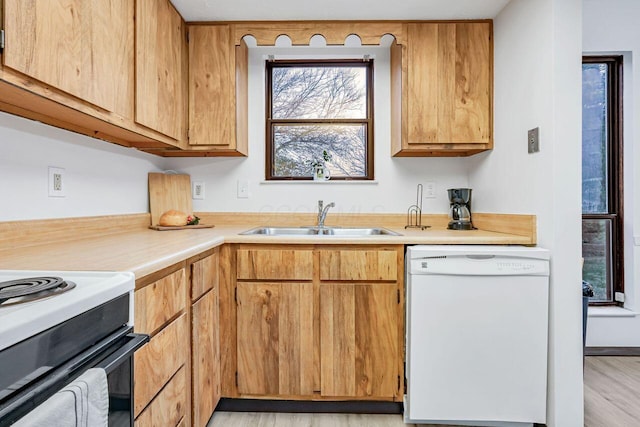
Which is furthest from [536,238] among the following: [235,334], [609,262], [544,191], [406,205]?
[235,334]

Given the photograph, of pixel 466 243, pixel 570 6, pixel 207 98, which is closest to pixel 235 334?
pixel 466 243

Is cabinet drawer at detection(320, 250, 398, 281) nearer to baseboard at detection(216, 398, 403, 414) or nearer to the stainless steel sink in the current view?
the stainless steel sink

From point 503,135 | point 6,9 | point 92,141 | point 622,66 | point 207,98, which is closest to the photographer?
point 6,9

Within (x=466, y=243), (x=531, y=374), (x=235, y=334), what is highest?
(x=466, y=243)

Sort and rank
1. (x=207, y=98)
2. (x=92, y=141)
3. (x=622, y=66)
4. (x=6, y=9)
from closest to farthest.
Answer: (x=6, y=9) → (x=92, y=141) → (x=207, y=98) → (x=622, y=66)

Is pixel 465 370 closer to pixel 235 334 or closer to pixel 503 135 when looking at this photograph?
pixel 235 334

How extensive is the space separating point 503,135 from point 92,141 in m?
2.15

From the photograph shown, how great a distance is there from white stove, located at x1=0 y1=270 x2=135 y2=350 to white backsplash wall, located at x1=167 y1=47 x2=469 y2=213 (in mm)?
1616

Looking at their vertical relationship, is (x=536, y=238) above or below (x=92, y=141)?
below

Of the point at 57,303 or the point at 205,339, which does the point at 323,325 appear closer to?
the point at 205,339

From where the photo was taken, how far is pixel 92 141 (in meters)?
1.69

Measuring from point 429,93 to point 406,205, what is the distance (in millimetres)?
743

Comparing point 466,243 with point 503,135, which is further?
point 503,135

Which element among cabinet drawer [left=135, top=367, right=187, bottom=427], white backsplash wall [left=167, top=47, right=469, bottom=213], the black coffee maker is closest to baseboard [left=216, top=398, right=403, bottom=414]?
A: cabinet drawer [left=135, top=367, right=187, bottom=427]
